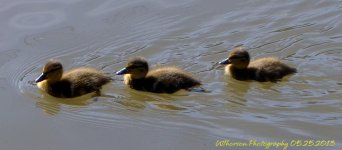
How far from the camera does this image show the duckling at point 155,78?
5727 mm

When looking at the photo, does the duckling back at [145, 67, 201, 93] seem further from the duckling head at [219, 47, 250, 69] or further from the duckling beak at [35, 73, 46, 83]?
the duckling beak at [35, 73, 46, 83]

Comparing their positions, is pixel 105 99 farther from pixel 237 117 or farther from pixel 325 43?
pixel 325 43

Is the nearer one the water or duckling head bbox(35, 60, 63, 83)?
the water

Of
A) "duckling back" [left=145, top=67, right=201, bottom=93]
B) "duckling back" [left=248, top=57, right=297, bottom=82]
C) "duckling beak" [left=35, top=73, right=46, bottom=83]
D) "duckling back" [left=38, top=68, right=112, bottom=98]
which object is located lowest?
"duckling back" [left=248, top=57, right=297, bottom=82]

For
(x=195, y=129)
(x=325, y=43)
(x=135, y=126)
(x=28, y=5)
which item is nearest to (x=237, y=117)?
(x=195, y=129)

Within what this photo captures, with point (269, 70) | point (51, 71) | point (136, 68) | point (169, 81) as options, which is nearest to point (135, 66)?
point (136, 68)

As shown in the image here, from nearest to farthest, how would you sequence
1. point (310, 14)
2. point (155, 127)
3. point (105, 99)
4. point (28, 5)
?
point (155, 127)
point (105, 99)
point (310, 14)
point (28, 5)

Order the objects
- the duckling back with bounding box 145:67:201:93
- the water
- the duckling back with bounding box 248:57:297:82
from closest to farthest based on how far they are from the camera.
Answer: the water, the duckling back with bounding box 145:67:201:93, the duckling back with bounding box 248:57:297:82

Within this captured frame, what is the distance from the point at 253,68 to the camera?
19.5 ft

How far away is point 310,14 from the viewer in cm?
687

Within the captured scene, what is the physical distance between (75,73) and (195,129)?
1.31 meters

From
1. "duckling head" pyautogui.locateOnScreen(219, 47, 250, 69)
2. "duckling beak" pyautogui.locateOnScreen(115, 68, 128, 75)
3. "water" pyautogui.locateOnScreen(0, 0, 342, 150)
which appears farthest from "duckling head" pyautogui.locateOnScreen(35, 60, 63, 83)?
"duckling head" pyautogui.locateOnScreen(219, 47, 250, 69)

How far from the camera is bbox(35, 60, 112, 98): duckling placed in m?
5.74

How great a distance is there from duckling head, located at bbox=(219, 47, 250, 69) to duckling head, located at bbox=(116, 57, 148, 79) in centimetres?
61
